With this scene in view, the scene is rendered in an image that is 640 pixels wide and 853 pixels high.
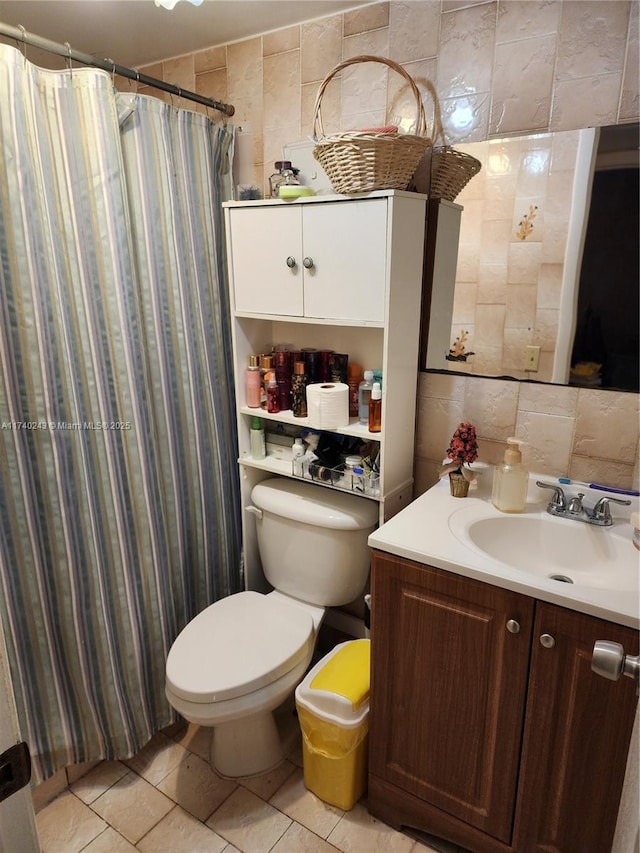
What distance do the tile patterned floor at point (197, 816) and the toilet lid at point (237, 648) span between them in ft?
1.31

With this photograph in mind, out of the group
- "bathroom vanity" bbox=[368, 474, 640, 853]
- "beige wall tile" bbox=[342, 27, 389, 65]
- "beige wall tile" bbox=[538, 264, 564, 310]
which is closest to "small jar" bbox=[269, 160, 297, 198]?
"beige wall tile" bbox=[342, 27, 389, 65]

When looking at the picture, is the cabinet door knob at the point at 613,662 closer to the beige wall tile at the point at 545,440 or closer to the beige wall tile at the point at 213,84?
the beige wall tile at the point at 545,440

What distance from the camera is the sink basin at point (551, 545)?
4.37ft

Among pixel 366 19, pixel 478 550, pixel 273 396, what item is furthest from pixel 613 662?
pixel 366 19

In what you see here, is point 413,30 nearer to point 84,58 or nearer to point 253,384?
point 84,58

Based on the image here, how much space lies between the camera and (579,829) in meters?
1.21

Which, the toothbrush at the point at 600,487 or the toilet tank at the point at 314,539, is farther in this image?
the toilet tank at the point at 314,539

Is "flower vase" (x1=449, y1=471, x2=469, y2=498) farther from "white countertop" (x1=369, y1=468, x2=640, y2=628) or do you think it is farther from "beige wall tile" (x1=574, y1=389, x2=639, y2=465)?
"beige wall tile" (x1=574, y1=389, x2=639, y2=465)

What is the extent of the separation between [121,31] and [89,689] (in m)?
2.05

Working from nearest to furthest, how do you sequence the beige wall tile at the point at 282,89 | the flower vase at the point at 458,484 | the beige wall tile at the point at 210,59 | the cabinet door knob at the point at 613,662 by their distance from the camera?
the cabinet door knob at the point at 613,662
the flower vase at the point at 458,484
the beige wall tile at the point at 282,89
the beige wall tile at the point at 210,59

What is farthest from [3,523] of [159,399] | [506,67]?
[506,67]

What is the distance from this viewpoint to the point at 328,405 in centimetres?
161

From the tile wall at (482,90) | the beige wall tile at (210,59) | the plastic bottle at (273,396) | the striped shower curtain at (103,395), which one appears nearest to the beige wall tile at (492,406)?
the tile wall at (482,90)

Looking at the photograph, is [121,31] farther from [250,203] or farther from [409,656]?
[409,656]
